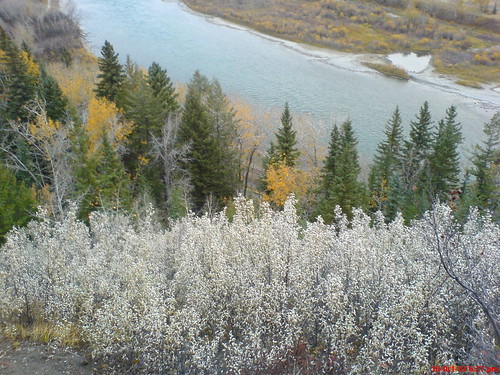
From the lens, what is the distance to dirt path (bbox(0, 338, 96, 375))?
432 inches

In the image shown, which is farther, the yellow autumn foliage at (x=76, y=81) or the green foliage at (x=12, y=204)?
the yellow autumn foliage at (x=76, y=81)

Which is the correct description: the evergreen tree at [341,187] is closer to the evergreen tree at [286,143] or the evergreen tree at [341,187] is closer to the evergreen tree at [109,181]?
the evergreen tree at [286,143]

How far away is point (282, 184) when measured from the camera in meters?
32.5

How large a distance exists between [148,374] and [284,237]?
16.1 feet

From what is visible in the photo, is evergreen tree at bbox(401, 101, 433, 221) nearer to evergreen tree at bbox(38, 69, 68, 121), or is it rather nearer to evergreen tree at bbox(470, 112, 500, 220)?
evergreen tree at bbox(470, 112, 500, 220)

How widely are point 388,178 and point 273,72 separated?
3079 cm

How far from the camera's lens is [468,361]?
8867 mm

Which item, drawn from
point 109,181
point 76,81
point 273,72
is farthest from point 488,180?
point 273,72

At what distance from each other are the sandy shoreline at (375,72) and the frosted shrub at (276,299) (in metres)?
48.7

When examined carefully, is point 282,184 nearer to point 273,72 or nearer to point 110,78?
point 110,78

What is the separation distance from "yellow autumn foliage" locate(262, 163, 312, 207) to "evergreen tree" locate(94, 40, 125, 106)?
13.4m

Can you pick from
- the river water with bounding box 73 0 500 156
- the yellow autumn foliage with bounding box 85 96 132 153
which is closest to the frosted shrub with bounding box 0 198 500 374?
the yellow autumn foliage with bounding box 85 96 132 153

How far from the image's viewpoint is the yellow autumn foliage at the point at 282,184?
1283 inches

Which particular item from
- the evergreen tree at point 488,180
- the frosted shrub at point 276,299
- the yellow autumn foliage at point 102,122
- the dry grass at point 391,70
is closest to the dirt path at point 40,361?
the frosted shrub at point 276,299
